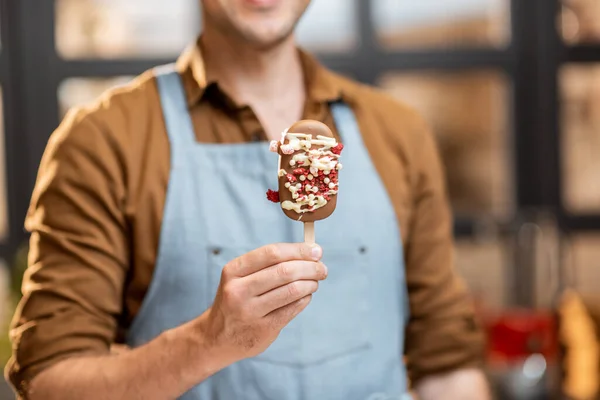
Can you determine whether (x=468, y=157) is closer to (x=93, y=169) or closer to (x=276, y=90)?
(x=276, y=90)

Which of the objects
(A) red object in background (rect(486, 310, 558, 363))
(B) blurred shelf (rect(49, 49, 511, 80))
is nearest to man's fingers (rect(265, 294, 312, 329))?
(A) red object in background (rect(486, 310, 558, 363))

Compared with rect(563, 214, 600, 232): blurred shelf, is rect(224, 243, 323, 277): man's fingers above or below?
above

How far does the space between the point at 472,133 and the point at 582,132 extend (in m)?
0.40

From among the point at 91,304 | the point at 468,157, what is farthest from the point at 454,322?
the point at 468,157

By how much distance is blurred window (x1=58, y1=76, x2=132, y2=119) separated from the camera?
307 centimetres

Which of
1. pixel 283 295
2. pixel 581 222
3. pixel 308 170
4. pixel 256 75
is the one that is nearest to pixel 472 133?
pixel 581 222

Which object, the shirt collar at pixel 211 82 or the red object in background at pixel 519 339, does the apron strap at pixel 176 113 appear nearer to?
→ the shirt collar at pixel 211 82

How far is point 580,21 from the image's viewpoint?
323cm

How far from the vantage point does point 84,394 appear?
1.16 metres

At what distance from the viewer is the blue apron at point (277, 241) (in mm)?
1293

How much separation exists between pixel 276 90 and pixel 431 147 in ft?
0.98

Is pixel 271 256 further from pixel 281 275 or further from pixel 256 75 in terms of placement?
pixel 256 75

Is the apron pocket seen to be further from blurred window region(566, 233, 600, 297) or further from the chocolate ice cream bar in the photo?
blurred window region(566, 233, 600, 297)

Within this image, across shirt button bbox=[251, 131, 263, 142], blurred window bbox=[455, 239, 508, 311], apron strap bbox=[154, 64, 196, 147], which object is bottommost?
blurred window bbox=[455, 239, 508, 311]
